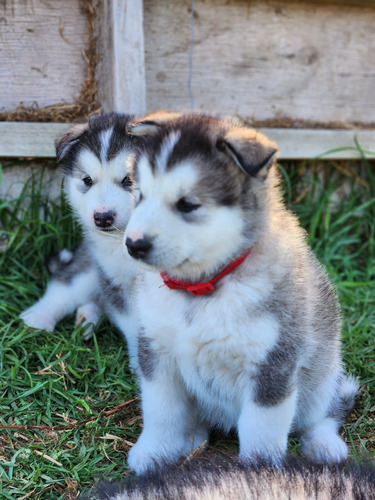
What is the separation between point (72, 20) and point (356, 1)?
2.51 metres

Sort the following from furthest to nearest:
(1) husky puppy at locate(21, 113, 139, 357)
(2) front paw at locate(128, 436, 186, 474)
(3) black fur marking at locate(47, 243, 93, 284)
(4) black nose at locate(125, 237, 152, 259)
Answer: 1. (3) black fur marking at locate(47, 243, 93, 284)
2. (1) husky puppy at locate(21, 113, 139, 357)
3. (2) front paw at locate(128, 436, 186, 474)
4. (4) black nose at locate(125, 237, 152, 259)

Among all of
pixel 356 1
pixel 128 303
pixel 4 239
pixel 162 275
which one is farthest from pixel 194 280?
pixel 356 1

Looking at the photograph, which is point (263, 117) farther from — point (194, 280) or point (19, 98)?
point (194, 280)

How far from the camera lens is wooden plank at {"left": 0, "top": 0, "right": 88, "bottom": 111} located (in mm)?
4516

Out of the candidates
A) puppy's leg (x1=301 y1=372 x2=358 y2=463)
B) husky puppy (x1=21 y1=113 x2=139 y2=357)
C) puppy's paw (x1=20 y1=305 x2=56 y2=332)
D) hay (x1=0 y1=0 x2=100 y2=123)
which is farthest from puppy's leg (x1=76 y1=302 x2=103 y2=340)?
puppy's leg (x1=301 y1=372 x2=358 y2=463)

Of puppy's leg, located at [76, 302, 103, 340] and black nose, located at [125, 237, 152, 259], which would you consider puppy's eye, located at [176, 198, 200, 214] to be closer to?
black nose, located at [125, 237, 152, 259]

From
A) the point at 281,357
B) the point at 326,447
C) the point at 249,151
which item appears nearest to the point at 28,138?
the point at 249,151

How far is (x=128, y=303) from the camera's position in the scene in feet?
12.2

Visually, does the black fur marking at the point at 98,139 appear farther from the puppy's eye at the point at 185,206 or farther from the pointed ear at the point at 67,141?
the puppy's eye at the point at 185,206

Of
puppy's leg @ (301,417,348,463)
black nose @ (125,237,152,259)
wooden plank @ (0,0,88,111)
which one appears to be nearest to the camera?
black nose @ (125,237,152,259)

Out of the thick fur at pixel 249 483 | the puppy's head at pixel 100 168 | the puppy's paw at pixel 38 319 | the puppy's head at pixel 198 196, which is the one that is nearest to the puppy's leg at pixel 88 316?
the puppy's paw at pixel 38 319

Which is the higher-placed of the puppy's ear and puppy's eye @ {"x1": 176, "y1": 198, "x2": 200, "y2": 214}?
the puppy's ear

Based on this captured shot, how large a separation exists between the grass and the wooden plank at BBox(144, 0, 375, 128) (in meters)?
0.61

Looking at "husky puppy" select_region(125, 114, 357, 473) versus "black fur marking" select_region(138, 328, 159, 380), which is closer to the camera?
"husky puppy" select_region(125, 114, 357, 473)
